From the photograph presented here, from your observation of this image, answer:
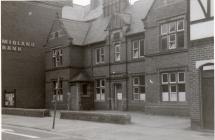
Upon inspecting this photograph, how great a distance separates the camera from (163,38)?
26.0 m

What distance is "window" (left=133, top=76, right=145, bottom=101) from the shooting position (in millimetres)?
29062

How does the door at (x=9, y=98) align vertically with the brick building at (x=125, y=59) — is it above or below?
below

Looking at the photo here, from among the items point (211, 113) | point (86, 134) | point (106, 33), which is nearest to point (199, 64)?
point (211, 113)

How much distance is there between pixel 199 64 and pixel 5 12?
90.2ft

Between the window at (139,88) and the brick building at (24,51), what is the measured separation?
1429 cm

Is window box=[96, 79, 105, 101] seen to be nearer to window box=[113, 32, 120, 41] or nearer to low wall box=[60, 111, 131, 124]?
window box=[113, 32, 120, 41]

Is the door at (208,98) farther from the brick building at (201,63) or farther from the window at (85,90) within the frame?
the window at (85,90)

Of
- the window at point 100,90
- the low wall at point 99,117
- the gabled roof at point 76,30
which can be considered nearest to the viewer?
the low wall at point 99,117

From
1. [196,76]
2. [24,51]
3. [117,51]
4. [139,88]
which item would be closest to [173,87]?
[139,88]

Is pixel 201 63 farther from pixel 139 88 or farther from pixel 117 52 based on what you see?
pixel 117 52

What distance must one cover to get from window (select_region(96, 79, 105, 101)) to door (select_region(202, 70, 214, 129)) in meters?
17.9

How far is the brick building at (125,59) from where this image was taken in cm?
2495

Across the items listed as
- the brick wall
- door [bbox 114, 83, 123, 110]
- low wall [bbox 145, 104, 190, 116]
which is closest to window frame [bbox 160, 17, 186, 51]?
low wall [bbox 145, 104, 190, 116]

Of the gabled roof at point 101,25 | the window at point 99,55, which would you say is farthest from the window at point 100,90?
the gabled roof at point 101,25
